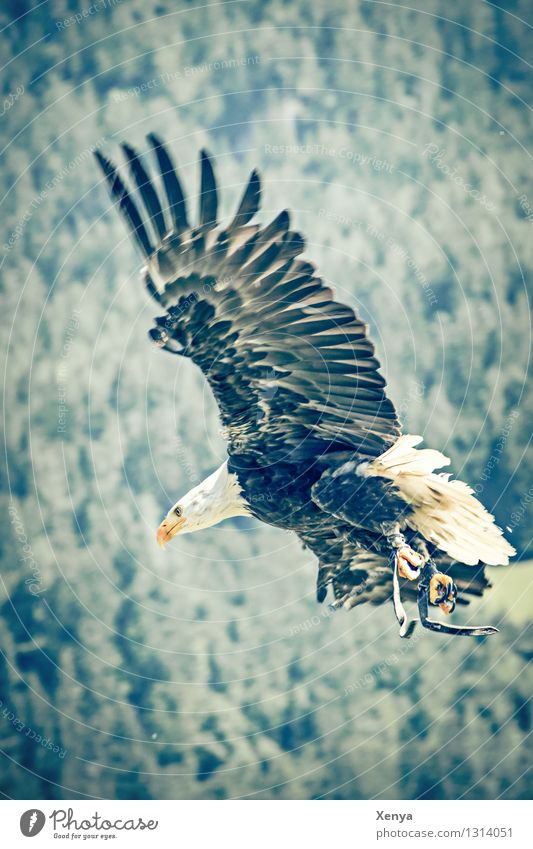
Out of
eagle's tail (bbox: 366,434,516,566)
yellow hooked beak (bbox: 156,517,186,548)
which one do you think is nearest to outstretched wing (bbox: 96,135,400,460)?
eagle's tail (bbox: 366,434,516,566)

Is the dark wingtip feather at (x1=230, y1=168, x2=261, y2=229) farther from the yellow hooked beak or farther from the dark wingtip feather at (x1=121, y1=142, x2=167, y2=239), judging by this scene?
the yellow hooked beak

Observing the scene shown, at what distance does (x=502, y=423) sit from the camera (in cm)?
1095

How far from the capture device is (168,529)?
6426 mm

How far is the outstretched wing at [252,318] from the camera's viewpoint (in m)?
5.05

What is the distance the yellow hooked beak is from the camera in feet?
21.0

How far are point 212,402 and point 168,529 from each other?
4.24 m

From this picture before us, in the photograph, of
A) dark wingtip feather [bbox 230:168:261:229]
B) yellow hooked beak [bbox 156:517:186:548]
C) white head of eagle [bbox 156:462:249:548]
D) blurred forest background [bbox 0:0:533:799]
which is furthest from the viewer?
blurred forest background [bbox 0:0:533:799]

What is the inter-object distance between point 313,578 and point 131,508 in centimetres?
197

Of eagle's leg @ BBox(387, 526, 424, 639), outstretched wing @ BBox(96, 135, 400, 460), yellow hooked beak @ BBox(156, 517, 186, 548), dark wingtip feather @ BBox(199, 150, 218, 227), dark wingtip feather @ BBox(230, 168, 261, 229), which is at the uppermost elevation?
dark wingtip feather @ BBox(199, 150, 218, 227)

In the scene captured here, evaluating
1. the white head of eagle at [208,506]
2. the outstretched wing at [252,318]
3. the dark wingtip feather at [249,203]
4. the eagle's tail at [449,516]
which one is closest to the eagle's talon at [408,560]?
the eagle's tail at [449,516]

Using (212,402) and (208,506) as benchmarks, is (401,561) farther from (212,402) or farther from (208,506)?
(212,402)

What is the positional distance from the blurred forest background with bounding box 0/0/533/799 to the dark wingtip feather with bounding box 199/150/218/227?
530cm

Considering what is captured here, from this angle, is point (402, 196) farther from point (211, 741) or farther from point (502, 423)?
point (211, 741)

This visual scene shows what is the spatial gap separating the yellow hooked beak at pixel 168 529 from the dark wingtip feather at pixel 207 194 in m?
2.02
